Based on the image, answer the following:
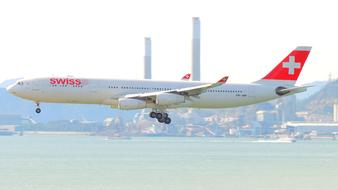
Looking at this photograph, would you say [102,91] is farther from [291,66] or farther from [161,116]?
[291,66]

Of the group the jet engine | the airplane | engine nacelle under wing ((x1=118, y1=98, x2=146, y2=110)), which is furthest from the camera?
the jet engine

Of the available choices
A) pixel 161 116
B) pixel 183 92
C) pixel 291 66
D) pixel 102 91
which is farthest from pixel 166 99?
pixel 291 66

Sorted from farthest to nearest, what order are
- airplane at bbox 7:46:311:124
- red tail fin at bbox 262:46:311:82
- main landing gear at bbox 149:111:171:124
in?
red tail fin at bbox 262:46:311:82 → main landing gear at bbox 149:111:171:124 → airplane at bbox 7:46:311:124

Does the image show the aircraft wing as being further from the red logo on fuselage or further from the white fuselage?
the red logo on fuselage

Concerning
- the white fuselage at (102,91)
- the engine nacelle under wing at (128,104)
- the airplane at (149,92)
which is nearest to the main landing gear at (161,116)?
the airplane at (149,92)

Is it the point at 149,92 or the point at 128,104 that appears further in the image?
the point at 149,92

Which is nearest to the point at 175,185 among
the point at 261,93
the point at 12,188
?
the point at 12,188

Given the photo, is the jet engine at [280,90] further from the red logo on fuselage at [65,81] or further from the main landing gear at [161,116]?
the red logo on fuselage at [65,81]

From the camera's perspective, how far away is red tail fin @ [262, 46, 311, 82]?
338 ft

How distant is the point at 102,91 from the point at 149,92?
16.8 feet

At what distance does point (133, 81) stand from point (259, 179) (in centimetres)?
6722

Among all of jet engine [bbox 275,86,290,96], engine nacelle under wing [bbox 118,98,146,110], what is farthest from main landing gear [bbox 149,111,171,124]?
jet engine [bbox 275,86,290,96]

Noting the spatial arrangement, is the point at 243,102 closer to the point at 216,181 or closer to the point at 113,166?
the point at 216,181

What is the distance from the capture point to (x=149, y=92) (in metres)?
95.9
